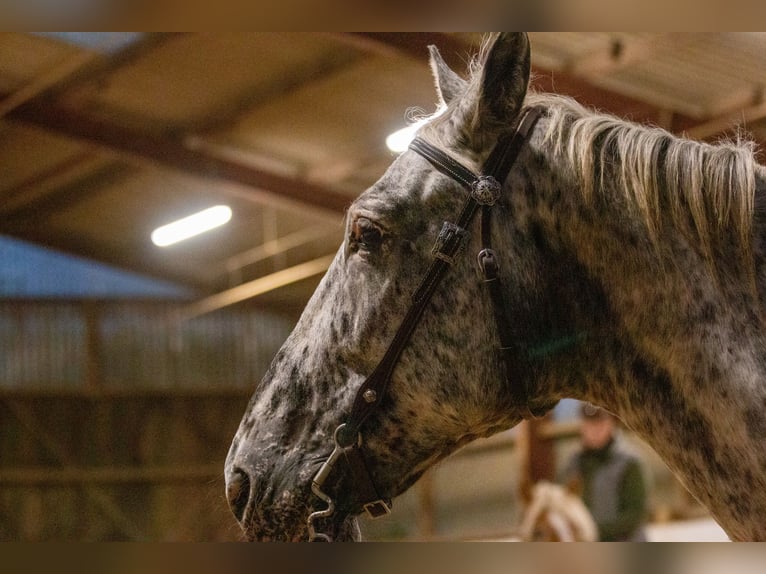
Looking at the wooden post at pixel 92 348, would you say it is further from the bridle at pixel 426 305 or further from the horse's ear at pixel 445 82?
the bridle at pixel 426 305

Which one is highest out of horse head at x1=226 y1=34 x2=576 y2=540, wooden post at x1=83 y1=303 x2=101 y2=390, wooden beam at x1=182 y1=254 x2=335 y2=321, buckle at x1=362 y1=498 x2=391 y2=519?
wooden beam at x1=182 y1=254 x2=335 y2=321

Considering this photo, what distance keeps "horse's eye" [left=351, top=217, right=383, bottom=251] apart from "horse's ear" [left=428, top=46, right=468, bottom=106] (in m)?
0.36

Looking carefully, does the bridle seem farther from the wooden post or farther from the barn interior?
the wooden post

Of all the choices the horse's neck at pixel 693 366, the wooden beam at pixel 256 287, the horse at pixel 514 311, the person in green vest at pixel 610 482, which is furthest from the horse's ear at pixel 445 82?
the wooden beam at pixel 256 287

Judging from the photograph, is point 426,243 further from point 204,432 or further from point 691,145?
point 204,432

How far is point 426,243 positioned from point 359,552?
1.89ft

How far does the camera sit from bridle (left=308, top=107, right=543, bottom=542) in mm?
1490

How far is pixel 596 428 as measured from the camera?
5000 millimetres

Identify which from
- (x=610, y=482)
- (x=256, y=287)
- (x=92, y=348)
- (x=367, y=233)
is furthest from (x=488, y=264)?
(x=92, y=348)

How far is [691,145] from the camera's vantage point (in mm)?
1464

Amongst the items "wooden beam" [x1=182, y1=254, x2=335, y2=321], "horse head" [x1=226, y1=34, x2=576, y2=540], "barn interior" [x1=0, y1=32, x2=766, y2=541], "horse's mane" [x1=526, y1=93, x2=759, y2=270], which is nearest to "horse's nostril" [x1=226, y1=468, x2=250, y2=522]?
"horse head" [x1=226, y1=34, x2=576, y2=540]

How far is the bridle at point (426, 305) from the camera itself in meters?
1.49

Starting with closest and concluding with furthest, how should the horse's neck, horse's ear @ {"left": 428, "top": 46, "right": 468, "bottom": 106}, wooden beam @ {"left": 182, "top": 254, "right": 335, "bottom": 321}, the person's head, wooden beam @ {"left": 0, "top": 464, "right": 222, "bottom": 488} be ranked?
the horse's neck
horse's ear @ {"left": 428, "top": 46, "right": 468, "bottom": 106}
the person's head
wooden beam @ {"left": 182, "top": 254, "right": 335, "bottom": 321}
wooden beam @ {"left": 0, "top": 464, "right": 222, "bottom": 488}
